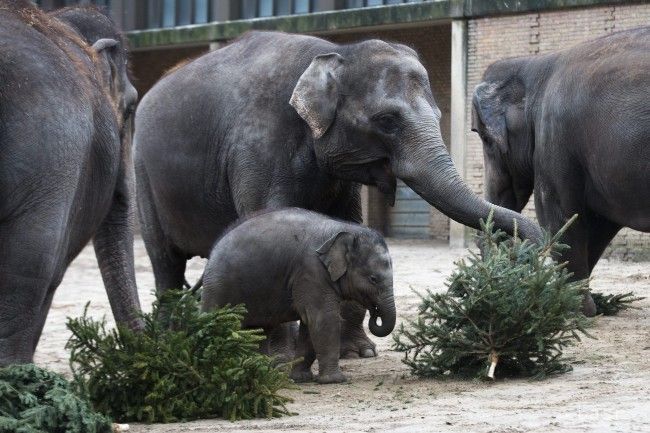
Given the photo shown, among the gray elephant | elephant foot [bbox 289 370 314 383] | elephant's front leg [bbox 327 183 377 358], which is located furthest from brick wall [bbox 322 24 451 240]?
the gray elephant

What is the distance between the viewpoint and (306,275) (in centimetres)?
816

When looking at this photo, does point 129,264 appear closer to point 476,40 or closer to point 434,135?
point 434,135

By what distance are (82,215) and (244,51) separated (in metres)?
3.33

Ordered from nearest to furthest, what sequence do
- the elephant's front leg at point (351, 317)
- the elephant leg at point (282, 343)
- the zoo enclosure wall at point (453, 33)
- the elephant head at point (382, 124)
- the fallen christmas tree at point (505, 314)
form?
the fallen christmas tree at point (505, 314), the elephant head at point (382, 124), the elephant leg at point (282, 343), the elephant's front leg at point (351, 317), the zoo enclosure wall at point (453, 33)

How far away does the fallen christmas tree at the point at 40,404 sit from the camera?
550cm

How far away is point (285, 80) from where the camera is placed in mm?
9055

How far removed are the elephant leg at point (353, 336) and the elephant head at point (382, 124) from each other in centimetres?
104

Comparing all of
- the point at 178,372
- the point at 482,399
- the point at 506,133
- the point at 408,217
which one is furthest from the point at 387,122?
the point at 408,217

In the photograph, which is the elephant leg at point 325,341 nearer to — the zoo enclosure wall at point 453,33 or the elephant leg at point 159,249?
the elephant leg at point 159,249

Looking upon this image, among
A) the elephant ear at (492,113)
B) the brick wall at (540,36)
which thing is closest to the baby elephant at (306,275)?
the elephant ear at (492,113)

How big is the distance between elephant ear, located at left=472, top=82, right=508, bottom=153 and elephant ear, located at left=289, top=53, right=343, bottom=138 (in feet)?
12.0

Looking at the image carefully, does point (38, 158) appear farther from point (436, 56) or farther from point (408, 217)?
point (408, 217)

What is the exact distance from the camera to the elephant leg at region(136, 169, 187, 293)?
34.2 feet

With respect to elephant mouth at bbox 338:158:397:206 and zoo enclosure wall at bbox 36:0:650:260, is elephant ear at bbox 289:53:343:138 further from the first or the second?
zoo enclosure wall at bbox 36:0:650:260
